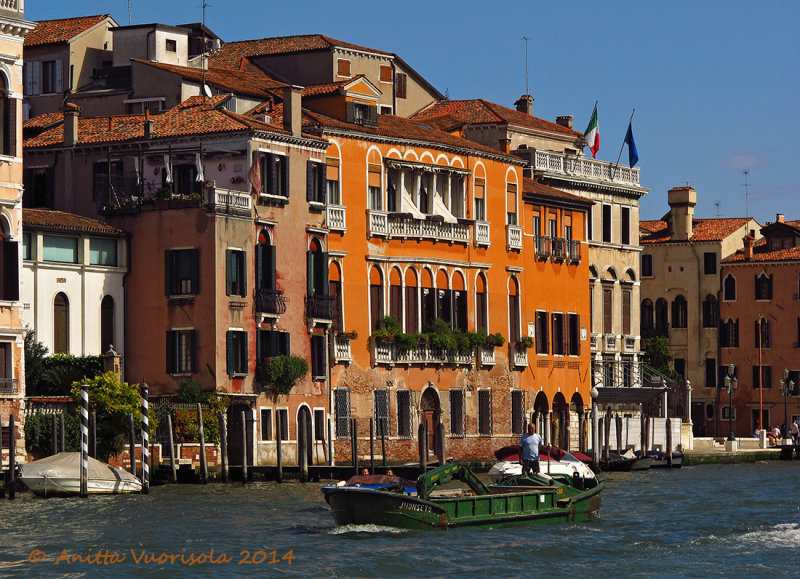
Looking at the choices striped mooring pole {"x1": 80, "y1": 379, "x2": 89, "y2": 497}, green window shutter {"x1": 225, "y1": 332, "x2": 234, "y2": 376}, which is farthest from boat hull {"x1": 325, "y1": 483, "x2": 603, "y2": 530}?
green window shutter {"x1": 225, "y1": 332, "x2": 234, "y2": 376}

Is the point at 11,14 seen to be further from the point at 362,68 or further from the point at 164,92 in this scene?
the point at 362,68

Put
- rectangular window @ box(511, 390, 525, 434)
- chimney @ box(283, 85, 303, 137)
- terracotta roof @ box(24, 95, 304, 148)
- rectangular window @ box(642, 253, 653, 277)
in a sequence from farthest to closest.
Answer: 1. rectangular window @ box(642, 253, 653, 277)
2. rectangular window @ box(511, 390, 525, 434)
3. chimney @ box(283, 85, 303, 137)
4. terracotta roof @ box(24, 95, 304, 148)

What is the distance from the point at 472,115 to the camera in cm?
7338

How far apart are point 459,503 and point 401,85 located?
3410cm

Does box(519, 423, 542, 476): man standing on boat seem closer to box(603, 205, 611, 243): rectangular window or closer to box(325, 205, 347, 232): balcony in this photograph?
box(325, 205, 347, 232): balcony

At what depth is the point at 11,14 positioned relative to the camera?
4941 centimetres

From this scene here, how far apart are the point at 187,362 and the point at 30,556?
20.4 m

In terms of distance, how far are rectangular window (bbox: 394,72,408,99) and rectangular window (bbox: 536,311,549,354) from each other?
361 inches

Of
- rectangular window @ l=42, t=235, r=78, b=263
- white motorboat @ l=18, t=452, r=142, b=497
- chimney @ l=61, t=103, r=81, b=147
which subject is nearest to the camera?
white motorboat @ l=18, t=452, r=142, b=497

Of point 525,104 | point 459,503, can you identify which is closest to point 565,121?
point 525,104

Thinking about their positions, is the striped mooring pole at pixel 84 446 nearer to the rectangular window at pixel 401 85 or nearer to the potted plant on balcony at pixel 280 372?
the potted plant on balcony at pixel 280 372

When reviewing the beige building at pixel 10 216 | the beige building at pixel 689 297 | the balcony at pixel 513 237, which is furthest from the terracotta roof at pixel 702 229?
the beige building at pixel 10 216

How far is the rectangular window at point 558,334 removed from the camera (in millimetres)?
69812

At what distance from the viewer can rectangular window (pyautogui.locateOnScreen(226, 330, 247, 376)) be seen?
55.4 m
